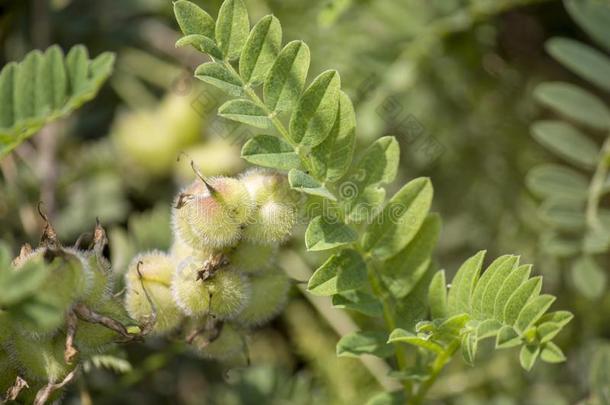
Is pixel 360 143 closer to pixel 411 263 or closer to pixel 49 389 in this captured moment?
pixel 411 263

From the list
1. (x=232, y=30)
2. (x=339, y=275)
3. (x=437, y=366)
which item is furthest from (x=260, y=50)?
(x=437, y=366)

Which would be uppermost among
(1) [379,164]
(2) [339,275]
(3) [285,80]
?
(3) [285,80]

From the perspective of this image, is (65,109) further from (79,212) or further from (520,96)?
(520,96)

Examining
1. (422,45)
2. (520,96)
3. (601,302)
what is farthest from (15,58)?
(601,302)

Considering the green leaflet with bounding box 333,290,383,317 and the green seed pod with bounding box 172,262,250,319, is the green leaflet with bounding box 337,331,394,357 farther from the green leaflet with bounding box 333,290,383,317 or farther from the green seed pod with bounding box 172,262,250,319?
the green seed pod with bounding box 172,262,250,319

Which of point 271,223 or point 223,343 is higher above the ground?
point 271,223

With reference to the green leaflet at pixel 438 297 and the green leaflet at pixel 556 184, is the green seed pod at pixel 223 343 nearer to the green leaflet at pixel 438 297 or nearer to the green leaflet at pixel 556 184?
the green leaflet at pixel 438 297
